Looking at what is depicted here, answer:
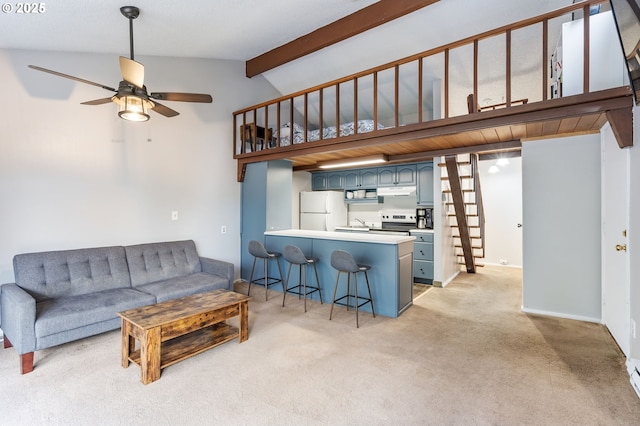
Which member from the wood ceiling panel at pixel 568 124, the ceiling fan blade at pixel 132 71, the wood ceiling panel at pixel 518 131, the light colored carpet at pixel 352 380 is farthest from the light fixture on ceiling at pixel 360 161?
the ceiling fan blade at pixel 132 71

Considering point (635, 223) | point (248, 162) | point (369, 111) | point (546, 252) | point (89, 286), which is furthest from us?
point (369, 111)

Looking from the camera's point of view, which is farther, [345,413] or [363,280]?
[363,280]

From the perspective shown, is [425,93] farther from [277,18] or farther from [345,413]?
[345,413]

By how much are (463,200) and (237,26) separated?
4073 mm

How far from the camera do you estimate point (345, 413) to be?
6.34ft

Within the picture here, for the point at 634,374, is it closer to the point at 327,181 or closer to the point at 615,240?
the point at 615,240

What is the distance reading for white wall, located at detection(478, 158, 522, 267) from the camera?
6.52m

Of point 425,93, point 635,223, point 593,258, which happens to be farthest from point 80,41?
point 593,258

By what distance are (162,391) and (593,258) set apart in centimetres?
448

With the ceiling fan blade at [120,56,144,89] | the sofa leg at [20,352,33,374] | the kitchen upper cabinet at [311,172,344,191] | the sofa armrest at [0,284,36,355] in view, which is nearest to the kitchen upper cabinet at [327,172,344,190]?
the kitchen upper cabinet at [311,172,344,191]

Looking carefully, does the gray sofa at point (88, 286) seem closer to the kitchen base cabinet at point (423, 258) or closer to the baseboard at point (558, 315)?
the kitchen base cabinet at point (423, 258)

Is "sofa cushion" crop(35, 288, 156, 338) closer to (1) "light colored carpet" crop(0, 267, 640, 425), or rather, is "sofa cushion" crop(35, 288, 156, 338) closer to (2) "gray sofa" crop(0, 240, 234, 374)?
(2) "gray sofa" crop(0, 240, 234, 374)

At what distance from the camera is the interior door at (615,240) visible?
2.66 metres

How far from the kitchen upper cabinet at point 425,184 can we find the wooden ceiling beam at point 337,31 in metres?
2.51
